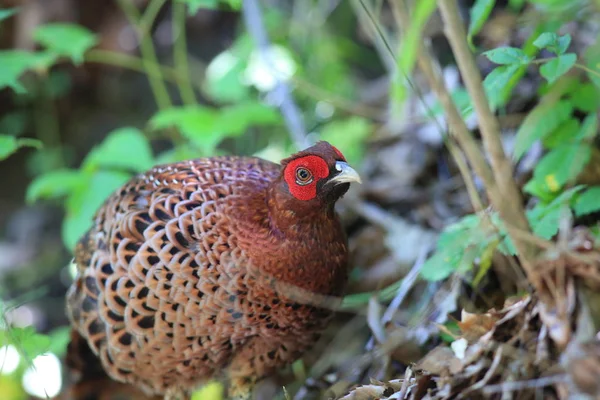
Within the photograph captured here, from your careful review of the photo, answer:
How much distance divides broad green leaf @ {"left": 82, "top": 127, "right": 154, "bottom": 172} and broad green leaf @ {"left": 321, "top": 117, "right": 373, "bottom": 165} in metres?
1.20

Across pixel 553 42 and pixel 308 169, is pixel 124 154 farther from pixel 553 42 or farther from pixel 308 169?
pixel 553 42

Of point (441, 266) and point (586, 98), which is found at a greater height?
point (586, 98)

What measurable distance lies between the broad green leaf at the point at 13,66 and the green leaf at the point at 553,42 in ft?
7.13

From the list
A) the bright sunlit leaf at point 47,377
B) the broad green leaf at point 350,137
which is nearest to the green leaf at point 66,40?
the broad green leaf at point 350,137

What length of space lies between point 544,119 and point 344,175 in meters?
0.89

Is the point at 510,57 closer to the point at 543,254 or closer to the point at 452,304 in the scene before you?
the point at 543,254

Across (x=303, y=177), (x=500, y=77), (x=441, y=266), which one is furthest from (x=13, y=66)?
(x=500, y=77)

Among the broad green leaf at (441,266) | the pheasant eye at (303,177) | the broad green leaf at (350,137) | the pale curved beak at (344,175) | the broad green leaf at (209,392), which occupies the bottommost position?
the broad green leaf at (209,392)

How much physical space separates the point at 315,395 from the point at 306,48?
3.30 meters

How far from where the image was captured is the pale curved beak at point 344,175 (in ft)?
8.95

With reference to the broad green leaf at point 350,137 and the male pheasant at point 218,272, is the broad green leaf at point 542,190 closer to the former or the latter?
the male pheasant at point 218,272

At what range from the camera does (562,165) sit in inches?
110

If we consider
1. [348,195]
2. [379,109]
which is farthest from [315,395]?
[379,109]

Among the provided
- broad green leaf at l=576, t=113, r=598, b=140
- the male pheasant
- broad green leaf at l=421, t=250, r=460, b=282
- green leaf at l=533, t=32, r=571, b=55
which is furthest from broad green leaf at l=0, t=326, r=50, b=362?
broad green leaf at l=576, t=113, r=598, b=140
